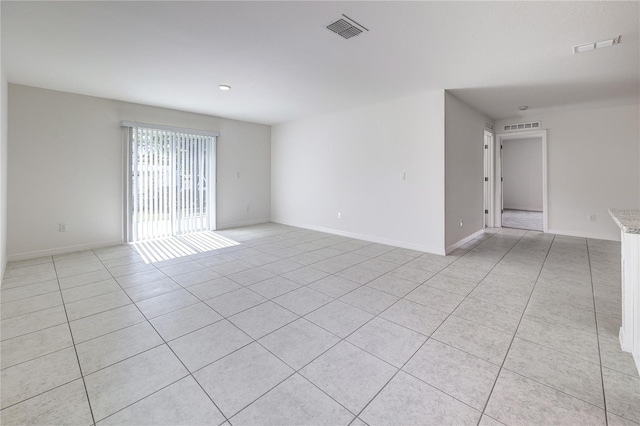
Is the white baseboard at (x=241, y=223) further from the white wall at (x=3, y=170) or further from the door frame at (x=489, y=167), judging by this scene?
the door frame at (x=489, y=167)

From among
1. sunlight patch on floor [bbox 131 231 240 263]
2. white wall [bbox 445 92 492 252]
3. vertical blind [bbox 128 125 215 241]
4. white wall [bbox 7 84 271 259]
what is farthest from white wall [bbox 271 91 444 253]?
white wall [bbox 7 84 271 259]

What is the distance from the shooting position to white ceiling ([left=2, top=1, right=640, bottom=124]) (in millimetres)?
2195

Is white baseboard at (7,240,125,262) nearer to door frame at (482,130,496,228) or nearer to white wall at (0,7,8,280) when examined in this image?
white wall at (0,7,8,280)

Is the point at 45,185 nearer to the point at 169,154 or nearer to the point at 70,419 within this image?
the point at 169,154

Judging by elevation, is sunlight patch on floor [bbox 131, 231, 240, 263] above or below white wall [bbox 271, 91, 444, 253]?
below

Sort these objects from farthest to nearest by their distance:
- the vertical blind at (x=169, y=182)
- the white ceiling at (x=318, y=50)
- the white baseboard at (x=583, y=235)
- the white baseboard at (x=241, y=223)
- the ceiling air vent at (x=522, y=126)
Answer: the white baseboard at (x=241, y=223)
the ceiling air vent at (x=522, y=126)
the white baseboard at (x=583, y=235)
the vertical blind at (x=169, y=182)
the white ceiling at (x=318, y=50)

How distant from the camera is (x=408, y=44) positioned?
271 centimetres

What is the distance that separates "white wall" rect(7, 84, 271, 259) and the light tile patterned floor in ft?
2.28

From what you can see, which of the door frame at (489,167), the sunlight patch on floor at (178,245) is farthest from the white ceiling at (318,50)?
the sunlight patch on floor at (178,245)

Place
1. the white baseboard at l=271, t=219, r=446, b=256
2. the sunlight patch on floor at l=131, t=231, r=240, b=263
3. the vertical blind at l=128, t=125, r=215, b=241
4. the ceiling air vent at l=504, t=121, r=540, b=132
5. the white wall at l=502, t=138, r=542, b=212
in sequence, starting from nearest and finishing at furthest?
the sunlight patch on floor at l=131, t=231, r=240, b=263, the white baseboard at l=271, t=219, r=446, b=256, the vertical blind at l=128, t=125, r=215, b=241, the ceiling air vent at l=504, t=121, r=540, b=132, the white wall at l=502, t=138, r=542, b=212

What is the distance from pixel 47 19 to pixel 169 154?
10.3 feet

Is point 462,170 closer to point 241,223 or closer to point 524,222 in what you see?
point 524,222

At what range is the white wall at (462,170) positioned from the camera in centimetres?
432

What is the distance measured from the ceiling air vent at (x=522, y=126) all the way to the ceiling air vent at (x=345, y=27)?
208 inches
